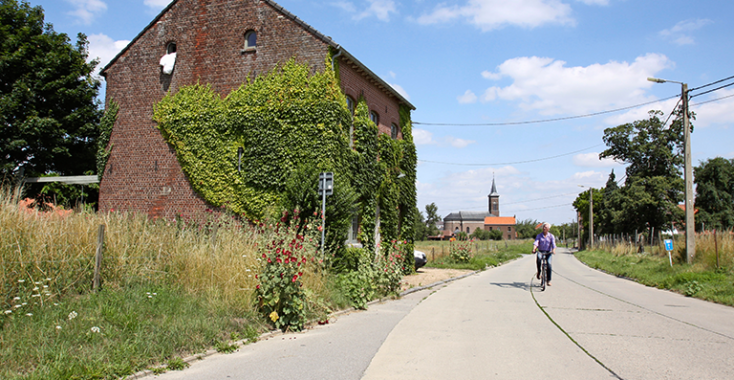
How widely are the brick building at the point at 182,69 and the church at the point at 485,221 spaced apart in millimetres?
141740

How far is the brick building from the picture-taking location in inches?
656

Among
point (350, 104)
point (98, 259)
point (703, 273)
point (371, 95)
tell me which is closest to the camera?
point (98, 259)

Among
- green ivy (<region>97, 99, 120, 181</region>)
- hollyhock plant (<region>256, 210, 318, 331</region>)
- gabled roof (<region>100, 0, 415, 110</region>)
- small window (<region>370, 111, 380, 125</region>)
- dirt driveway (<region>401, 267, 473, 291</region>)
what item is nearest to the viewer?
hollyhock plant (<region>256, 210, 318, 331</region>)

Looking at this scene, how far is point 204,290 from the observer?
7957 millimetres

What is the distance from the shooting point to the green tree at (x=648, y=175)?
45469mm

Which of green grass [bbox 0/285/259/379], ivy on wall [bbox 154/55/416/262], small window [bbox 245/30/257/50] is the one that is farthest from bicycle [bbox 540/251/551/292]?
small window [bbox 245/30/257/50]

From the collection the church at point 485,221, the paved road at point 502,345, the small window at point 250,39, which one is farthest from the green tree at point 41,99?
the church at point 485,221

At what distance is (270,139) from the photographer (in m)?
15.9

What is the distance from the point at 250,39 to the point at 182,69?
2949mm

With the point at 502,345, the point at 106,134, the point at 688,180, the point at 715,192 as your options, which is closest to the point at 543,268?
the point at 502,345

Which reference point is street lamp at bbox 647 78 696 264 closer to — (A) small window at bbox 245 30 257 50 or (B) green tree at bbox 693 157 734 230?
(A) small window at bbox 245 30 257 50

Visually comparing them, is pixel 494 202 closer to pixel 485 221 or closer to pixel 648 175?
pixel 485 221

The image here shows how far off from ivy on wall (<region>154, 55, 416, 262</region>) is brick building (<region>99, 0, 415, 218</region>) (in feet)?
1.72

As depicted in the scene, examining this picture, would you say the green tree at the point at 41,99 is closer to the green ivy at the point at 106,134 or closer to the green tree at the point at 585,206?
the green ivy at the point at 106,134
